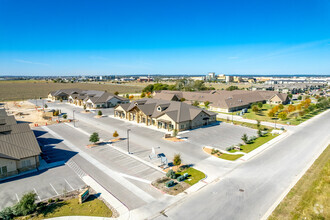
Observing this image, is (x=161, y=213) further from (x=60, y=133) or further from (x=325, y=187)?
(x=60, y=133)

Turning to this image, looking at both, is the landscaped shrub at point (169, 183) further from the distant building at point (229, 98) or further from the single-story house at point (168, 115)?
the distant building at point (229, 98)

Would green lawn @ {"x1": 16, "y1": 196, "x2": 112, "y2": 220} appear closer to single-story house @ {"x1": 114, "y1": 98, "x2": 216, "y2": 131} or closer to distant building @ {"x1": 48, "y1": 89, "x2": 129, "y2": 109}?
single-story house @ {"x1": 114, "y1": 98, "x2": 216, "y2": 131}

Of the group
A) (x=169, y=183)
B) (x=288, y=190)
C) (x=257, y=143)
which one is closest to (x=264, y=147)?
(x=257, y=143)

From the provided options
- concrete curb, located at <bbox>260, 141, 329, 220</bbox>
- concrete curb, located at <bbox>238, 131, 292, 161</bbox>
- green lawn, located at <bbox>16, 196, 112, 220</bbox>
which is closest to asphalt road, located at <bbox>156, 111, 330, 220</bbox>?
concrete curb, located at <bbox>260, 141, 329, 220</bbox>

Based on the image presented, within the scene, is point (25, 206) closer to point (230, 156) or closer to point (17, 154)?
point (17, 154)

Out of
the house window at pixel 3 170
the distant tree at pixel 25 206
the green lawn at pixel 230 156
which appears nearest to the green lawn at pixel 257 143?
the green lawn at pixel 230 156

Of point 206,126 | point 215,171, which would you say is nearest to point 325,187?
point 215,171
